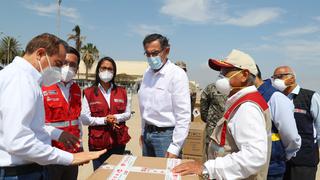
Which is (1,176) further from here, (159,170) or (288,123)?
(288,123)

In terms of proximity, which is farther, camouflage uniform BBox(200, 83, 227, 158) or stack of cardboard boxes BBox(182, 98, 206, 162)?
stack of cardboard boxes BBox(182, 98, 206, 162)

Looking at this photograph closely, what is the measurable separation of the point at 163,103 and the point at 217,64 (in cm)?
104

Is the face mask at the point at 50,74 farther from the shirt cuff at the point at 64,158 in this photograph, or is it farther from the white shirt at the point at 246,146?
the white shirt at the point at 246,146

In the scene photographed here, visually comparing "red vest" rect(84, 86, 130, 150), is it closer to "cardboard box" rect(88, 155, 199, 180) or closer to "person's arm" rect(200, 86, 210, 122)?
"cardboard box" rect(88, 155, 199, 180)

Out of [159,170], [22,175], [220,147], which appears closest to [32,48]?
[22,175]

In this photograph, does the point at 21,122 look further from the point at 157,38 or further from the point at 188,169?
the point at 157,38

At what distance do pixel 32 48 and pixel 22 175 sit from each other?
81 centimetres

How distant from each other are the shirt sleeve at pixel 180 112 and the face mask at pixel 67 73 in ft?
3.51

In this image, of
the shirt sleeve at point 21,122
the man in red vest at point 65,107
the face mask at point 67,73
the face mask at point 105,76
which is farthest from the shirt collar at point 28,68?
the face mask at point 105,76

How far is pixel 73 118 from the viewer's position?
10.6 ft

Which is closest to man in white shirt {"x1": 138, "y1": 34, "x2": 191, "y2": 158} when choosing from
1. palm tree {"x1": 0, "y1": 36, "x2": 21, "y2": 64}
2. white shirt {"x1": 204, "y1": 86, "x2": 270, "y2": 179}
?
white shirt {"x1": 204, "y1": 86, "x2": 270, "y2": 179}

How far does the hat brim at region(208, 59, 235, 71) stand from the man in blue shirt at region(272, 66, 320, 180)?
1.92m

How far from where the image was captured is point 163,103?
10.5 feet

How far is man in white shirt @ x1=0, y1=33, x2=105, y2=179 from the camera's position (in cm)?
180
